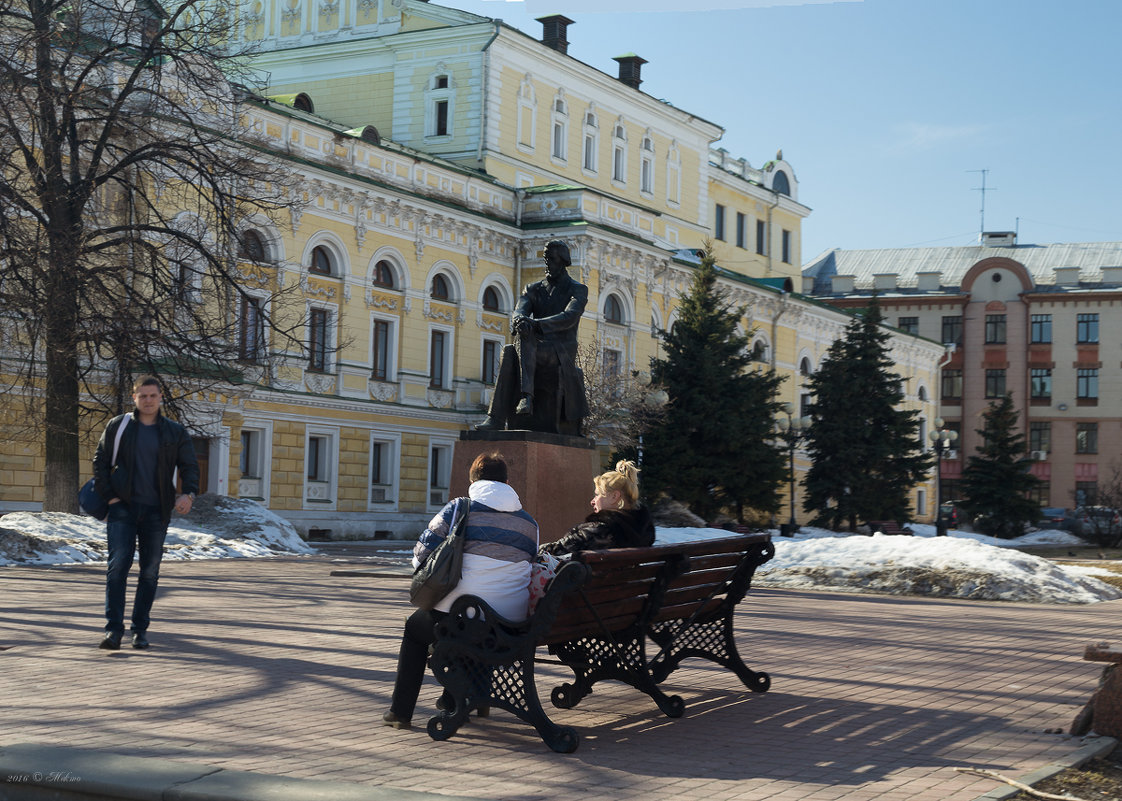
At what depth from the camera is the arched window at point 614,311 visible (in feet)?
151

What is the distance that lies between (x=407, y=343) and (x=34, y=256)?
20.4 metres

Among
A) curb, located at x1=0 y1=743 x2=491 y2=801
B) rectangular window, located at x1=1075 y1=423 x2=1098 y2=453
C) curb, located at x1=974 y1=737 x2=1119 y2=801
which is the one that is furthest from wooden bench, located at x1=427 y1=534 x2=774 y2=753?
rectangular window, located at x1=1075 y1=423 x2=1098 y2=453

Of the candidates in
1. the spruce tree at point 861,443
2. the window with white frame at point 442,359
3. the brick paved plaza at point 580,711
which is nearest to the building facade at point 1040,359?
the spruce tree at point 861,443

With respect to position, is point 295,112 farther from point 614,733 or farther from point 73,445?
point 614,733

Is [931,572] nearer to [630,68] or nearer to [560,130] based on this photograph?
[560,130]

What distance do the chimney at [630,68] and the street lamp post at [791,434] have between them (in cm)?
1455

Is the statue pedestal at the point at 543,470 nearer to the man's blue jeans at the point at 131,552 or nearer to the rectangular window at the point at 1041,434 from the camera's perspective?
the man's blue jeans at the point at 131,552

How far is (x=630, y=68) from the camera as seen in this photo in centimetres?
5491

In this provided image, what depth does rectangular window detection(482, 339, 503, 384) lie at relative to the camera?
43.2 metres

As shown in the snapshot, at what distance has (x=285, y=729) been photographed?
6.64 m

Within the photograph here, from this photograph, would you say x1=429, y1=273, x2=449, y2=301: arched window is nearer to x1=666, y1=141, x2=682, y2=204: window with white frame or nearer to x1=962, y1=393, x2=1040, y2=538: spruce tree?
x1=666, y1=141, x2=682, y2=204: window with white frame

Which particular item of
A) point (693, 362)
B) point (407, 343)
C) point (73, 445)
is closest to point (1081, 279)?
point (693, 362)

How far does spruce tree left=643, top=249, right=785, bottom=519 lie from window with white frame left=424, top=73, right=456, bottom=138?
1115 cm

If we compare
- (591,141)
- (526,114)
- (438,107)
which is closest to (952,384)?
(591,141)
